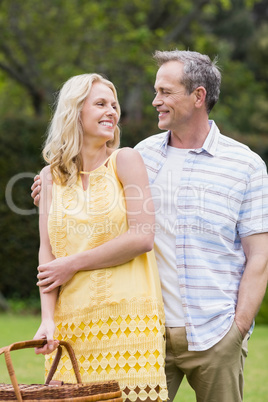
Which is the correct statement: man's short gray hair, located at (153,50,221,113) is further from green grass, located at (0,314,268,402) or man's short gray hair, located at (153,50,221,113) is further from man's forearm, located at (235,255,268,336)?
green grass, located at (0,314,268,402)

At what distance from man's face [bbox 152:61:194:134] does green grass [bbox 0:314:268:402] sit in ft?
11.0

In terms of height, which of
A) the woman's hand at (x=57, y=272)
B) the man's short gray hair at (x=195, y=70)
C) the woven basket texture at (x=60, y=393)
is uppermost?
the man's short gray hair at (x=195, y=70)

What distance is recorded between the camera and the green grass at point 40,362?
6121 millimetres

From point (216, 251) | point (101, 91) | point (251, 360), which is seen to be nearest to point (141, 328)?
point (216, 251)

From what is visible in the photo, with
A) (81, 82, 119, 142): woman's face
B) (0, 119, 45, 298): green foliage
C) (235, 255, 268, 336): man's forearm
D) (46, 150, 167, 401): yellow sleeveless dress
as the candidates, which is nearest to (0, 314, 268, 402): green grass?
(0, 119, 45, 298): green foliage

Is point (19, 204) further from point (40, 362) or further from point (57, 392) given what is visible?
point (57, 392)

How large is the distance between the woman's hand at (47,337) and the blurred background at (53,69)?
8045 millimetres

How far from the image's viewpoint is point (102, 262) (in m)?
2.75

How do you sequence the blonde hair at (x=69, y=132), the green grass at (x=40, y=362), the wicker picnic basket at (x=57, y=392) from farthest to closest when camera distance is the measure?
the green grass at (x=40, y=362) → the blonde hair at (x=69, y=132) → the wicker picnic basket at (x=57, y=392)

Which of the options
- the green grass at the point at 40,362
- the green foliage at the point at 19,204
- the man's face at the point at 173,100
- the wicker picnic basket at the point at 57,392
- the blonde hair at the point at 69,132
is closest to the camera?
the wicker picnic basket at the point at 57,392

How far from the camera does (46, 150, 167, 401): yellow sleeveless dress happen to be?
270 centimetres

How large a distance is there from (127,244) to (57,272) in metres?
0.32

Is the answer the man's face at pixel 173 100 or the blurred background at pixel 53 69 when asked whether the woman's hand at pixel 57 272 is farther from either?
the blurred background at pixel 53 69

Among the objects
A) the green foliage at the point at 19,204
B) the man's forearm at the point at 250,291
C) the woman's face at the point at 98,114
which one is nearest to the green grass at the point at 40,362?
the green foliage at the point at 19,204
